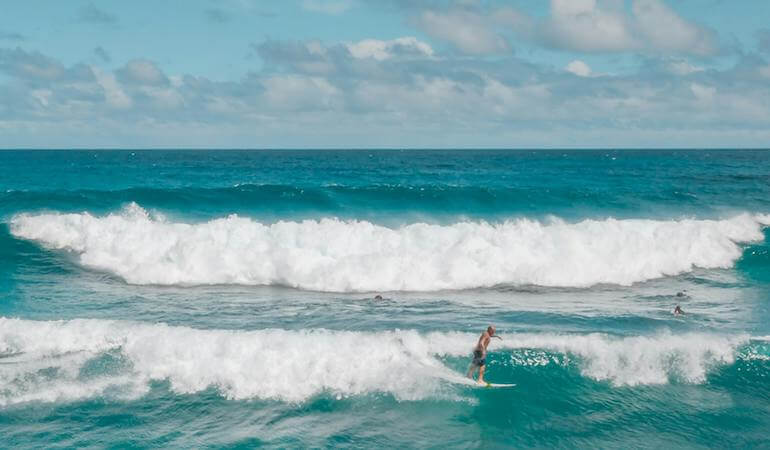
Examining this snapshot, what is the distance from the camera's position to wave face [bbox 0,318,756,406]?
14.0 metres

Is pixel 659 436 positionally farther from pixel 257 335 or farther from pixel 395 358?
pixel 257 335

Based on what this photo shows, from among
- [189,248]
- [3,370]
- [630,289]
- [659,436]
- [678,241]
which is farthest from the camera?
[678,241]

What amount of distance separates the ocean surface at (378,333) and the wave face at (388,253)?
0.09 metres

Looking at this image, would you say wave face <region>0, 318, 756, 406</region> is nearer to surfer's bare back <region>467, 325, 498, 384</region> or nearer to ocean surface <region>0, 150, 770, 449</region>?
ocean surface <region>0, 150, 770, 449</region>

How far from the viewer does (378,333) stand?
16328 millimetres

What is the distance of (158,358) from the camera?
15016mm

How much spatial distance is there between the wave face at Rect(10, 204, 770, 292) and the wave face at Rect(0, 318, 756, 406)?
7502 mm

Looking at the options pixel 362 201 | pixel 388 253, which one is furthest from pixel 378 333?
pixel 362 201

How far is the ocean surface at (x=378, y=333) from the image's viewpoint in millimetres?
12719

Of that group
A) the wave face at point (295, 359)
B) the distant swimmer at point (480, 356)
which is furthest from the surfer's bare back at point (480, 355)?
the wave face at point (295, 359)

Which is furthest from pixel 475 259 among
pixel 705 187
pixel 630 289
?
pixel 705 187

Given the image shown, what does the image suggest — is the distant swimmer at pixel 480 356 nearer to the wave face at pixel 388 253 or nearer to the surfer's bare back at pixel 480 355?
the surfer's bare back at pixel 480 355

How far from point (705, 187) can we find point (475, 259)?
117 ft

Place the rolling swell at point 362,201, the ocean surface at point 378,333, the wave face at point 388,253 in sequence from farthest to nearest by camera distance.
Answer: the rolling swell at point 362,201, the wave face at point 388,253, the ocean surface at point 378,333
